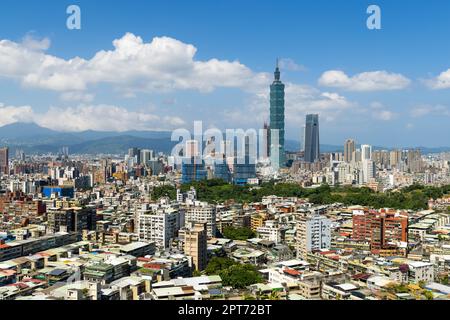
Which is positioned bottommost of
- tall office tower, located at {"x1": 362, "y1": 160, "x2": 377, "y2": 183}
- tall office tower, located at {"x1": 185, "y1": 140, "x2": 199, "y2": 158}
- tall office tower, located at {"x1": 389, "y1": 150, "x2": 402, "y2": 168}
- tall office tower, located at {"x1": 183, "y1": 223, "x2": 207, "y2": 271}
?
tall office tower, located at {"x1": 183, "y1": 223, "x2": 207, "y2": 271}

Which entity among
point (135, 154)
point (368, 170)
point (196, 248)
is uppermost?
point (135, 154)

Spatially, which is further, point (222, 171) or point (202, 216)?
point (222, 171)

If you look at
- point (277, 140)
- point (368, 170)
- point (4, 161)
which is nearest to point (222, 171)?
point (277, 140)

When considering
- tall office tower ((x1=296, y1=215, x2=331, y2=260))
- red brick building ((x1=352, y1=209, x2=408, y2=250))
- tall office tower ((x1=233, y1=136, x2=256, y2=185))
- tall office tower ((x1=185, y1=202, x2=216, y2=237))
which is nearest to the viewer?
tall office tower ((x1=296, y1=215, x2=331, y2=260))

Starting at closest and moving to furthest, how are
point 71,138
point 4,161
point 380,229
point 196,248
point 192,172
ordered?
point 196,248 → point 380,229 → point 71,138 → point 4,161 → point 192,172

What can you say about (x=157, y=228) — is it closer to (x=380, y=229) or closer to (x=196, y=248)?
(x=196, y=248)

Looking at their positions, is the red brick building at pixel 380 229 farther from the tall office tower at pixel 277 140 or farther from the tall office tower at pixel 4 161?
the tall office tower at pixel 4 161

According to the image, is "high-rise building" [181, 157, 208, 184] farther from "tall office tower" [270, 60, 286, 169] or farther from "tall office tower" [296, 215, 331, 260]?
"tall office tower" [296, 215, 331, 260]

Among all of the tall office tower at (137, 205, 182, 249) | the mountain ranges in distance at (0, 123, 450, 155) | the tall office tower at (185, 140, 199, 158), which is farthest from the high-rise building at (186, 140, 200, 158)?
the tall office tower at (137, 205, 182, 249)

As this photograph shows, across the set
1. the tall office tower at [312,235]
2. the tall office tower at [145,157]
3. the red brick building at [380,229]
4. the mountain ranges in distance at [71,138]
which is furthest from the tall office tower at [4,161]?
the red brick building at [380,229]
